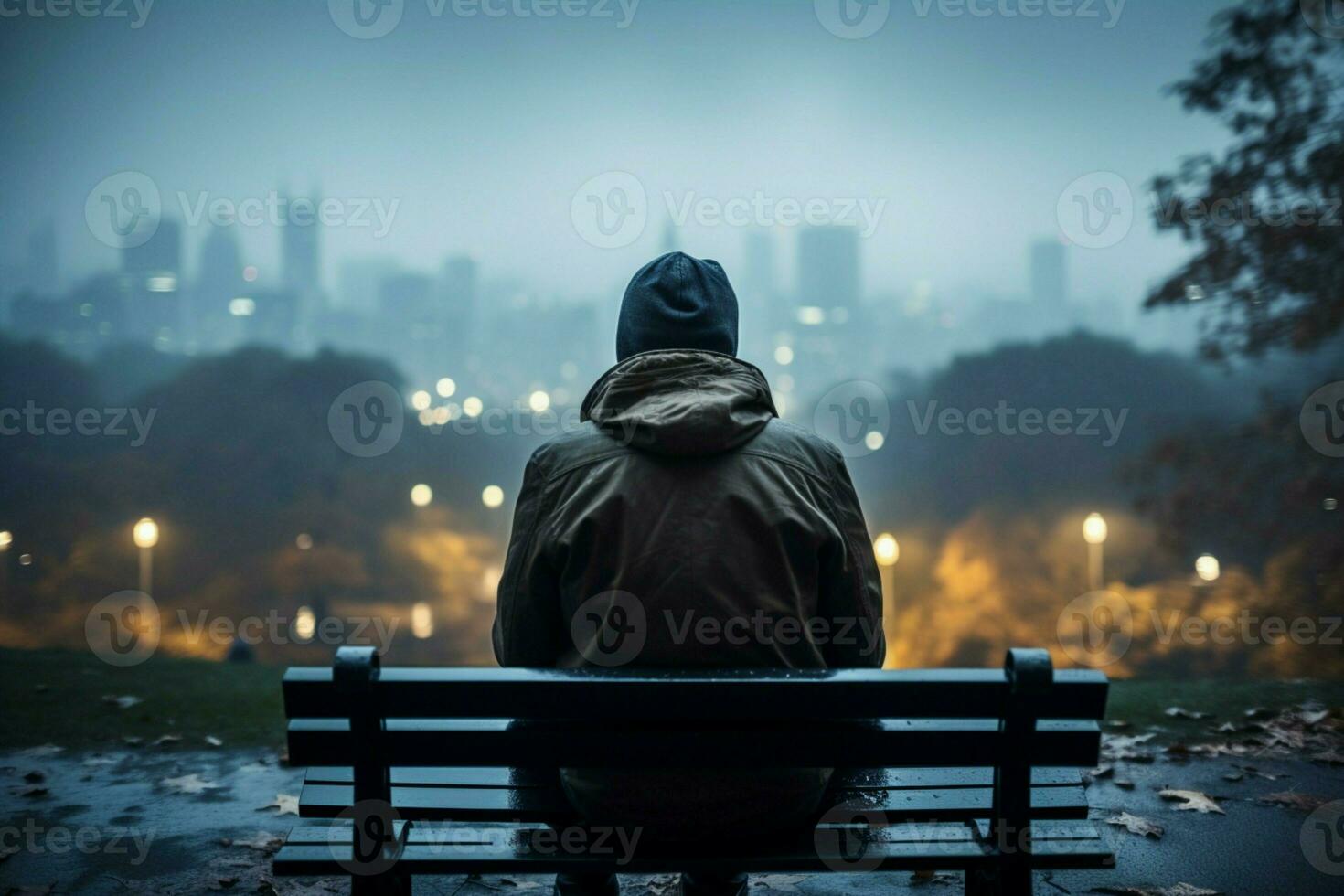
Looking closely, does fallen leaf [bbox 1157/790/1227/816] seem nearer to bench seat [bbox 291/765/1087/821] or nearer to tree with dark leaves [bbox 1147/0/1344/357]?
bench seat [bbox 291/765/1087/821]

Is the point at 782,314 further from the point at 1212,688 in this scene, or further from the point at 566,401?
the point at 1212,688

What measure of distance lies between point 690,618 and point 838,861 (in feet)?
2.13

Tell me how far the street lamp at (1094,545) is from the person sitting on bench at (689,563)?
1831 cm

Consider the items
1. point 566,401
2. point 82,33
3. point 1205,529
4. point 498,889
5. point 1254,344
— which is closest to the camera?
point 498,889

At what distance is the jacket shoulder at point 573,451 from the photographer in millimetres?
2422

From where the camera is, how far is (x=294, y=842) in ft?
7.54

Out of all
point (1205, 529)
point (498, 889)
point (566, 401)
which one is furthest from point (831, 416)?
point (498, 889)

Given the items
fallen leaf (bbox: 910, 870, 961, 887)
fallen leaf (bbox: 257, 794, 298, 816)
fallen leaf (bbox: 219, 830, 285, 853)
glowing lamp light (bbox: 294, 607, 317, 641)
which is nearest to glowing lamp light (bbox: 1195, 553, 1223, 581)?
fallen leaf (bbox: 910, 870, 961, 887)

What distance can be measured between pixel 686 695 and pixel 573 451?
28.8 inches

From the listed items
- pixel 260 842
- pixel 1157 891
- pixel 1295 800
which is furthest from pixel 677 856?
pixel 1295 800

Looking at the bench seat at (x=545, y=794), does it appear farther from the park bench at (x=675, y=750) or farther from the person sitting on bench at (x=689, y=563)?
the person sitting on bench at (x=689, y=563)

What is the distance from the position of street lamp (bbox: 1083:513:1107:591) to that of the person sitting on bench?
1831cm

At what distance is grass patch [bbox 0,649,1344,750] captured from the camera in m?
5.38

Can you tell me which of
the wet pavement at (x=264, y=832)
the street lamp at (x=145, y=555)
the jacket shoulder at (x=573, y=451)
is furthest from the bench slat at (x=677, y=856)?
the street lamp at (x=145, y=555)
